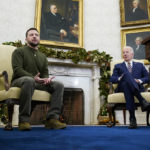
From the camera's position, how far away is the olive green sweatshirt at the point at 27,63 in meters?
2.62

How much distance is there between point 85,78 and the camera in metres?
5.71

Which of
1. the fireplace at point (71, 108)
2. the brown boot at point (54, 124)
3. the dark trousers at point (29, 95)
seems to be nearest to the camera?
the dark trousers at point (29, 95)

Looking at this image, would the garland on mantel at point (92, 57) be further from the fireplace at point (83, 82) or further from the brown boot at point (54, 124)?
the brown boot at point (54, 124)

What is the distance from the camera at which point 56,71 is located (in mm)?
5438

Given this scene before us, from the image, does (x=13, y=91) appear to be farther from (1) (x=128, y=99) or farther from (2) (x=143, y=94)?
(2) (x=143, y=94)

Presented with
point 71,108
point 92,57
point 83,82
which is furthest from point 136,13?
point 71,108

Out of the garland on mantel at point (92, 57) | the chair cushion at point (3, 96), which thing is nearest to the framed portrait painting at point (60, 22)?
the garland on mantel at point (92, 57)

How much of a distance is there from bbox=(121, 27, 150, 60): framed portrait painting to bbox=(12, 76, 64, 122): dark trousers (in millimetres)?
3749

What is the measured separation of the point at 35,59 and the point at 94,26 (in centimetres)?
375

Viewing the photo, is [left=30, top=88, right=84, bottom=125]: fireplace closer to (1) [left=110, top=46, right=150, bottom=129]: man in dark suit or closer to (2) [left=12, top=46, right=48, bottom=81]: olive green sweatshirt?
(1) [left=110, top=46, right=150, bottom=129]: man in dark suit

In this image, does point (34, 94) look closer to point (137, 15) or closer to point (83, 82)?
point (83, 82)

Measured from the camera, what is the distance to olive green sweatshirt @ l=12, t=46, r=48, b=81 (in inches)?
103

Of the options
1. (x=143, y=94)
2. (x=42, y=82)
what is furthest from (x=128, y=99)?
(x=42, y=82)

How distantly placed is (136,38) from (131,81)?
11.1ft
